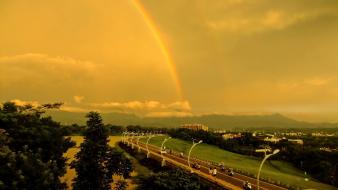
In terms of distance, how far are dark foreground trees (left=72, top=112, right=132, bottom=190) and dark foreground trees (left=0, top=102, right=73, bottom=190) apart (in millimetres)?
3685

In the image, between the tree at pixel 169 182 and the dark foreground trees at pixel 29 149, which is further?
the tree at pixel 169 182

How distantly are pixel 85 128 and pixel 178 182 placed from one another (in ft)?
46.7

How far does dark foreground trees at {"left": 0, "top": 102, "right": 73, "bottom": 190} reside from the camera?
2680 cm

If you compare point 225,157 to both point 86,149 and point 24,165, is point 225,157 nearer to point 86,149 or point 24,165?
point 86,149

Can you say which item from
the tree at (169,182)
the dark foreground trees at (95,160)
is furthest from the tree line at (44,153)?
the tree at (169,182)

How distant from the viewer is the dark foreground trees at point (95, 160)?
45.0 meters

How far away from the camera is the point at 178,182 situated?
125 feet

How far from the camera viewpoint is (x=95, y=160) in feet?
150

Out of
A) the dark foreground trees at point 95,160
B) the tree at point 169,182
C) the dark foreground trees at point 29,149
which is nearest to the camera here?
the dark foreground trees at point 29,149

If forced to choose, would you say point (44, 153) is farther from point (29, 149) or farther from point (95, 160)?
point (95, 160)

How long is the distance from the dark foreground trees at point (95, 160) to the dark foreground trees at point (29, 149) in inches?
145

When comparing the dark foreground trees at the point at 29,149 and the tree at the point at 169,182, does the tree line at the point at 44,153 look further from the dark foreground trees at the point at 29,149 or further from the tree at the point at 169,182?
the tree at the point at 169,182

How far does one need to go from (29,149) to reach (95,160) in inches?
472

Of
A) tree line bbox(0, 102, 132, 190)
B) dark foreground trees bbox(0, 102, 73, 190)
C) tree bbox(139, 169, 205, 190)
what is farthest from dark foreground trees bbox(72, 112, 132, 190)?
tree bbox(139, 169, 205, 190)
